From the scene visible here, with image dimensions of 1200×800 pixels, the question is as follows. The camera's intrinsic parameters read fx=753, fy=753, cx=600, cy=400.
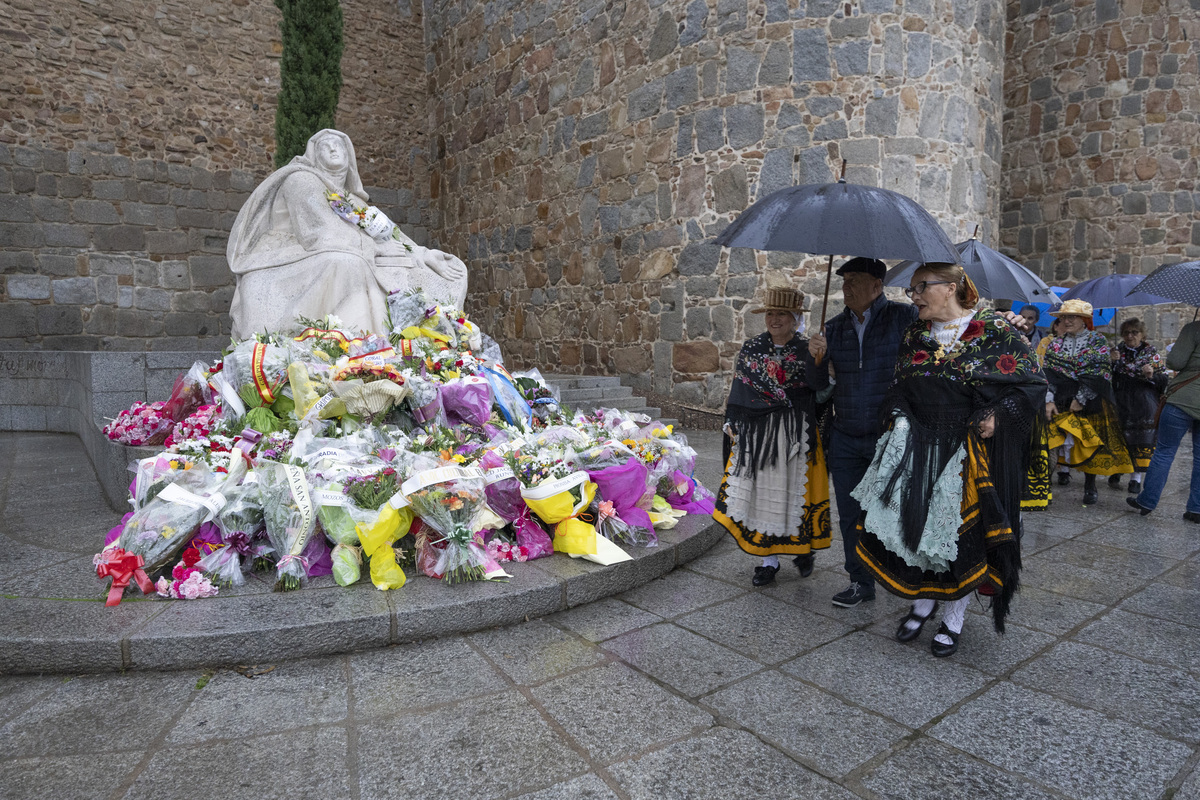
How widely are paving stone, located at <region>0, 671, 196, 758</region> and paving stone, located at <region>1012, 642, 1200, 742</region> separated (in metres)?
2.76

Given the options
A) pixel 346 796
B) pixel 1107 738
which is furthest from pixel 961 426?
pixel 346 796

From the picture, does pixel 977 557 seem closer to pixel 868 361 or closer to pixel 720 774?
pixel 868 361

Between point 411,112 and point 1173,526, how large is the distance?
39.9 ft

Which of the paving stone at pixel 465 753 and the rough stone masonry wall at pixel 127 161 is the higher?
the rough stone masonry wall at pixel 127 161

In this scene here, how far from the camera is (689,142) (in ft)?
27.1

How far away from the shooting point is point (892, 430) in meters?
2.80

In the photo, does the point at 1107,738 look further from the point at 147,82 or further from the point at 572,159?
the point at 147,82

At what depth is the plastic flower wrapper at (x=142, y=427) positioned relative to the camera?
15.0ft

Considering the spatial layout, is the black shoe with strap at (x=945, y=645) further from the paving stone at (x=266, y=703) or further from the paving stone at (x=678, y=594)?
the paving stone at (x=266, y=703)

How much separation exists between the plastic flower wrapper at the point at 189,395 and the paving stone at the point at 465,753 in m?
3.19

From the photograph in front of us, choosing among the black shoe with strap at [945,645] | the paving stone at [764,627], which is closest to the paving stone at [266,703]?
the paving stone at [764,627]

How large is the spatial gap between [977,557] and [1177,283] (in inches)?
129

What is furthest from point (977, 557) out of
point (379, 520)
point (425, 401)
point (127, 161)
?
point (127, 161)

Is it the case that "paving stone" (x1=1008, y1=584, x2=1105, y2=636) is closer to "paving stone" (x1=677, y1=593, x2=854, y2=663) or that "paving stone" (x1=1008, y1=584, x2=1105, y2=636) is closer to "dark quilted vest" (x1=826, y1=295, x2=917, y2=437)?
"paving stone" (x1=677, y1=593, x2=854, y2=663)
